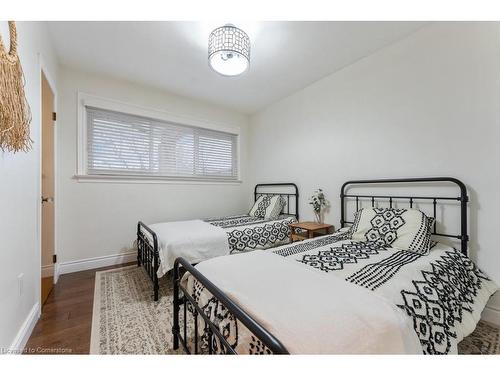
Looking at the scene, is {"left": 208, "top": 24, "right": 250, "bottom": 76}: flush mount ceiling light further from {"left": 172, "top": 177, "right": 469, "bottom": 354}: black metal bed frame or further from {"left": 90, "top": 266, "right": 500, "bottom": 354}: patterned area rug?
{"left": 90, "top": 266, "right": 500, "bottom": 354}: patterned area rug

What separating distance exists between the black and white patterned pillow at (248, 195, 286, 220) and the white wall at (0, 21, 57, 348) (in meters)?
2.45

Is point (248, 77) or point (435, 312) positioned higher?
point (248, 77)

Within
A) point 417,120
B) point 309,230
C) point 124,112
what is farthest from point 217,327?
point 124,112

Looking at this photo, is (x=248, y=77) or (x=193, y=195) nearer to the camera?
(x=248, y=77)

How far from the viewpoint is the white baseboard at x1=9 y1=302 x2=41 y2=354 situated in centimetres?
127

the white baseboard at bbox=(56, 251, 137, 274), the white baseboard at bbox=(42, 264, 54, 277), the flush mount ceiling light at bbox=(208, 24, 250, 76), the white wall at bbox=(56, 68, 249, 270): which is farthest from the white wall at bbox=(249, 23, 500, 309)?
the white baseboard at bbox=(42, 264, 54, 277)

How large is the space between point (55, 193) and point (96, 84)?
1.43 metres

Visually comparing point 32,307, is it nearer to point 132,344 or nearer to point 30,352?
point 30,352

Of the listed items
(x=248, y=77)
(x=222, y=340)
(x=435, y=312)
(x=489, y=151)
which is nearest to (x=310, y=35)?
(x=248, y=77)

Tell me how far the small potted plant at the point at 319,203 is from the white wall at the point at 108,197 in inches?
68.4

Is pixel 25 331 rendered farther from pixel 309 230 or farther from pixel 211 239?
pixel 309 230

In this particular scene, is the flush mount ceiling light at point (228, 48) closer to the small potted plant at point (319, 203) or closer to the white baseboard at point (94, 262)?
the small potted plant at point (319, 203)

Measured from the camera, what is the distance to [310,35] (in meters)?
2.06
